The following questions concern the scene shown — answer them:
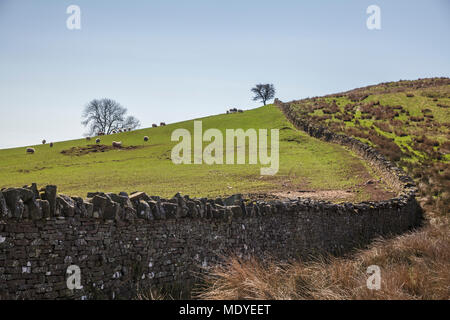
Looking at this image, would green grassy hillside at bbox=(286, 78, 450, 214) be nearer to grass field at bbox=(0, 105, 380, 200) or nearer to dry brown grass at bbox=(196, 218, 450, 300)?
grass field at bbox=(0, 105, 380, 200)

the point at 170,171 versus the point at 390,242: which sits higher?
the point at 170,171

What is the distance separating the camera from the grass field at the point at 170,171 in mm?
24656

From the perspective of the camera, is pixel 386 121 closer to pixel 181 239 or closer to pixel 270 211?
pixel 270 211

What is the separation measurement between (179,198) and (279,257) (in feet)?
14.2

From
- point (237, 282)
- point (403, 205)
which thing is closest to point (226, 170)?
point (403, 205)

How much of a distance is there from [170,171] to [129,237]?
22189 mm

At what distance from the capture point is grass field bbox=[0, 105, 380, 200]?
2466 centimetres

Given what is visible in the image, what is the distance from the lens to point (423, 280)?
702 cm

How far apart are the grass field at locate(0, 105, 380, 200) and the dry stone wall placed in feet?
31.4

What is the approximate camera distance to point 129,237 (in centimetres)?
851

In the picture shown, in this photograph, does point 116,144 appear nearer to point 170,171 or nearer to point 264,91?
point 170,171

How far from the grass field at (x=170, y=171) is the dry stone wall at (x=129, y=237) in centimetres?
957

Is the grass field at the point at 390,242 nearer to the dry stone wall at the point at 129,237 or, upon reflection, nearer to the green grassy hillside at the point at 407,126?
the green grassy hillside at the point at 407,126

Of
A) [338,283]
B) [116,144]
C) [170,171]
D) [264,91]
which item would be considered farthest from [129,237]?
[264,91]
